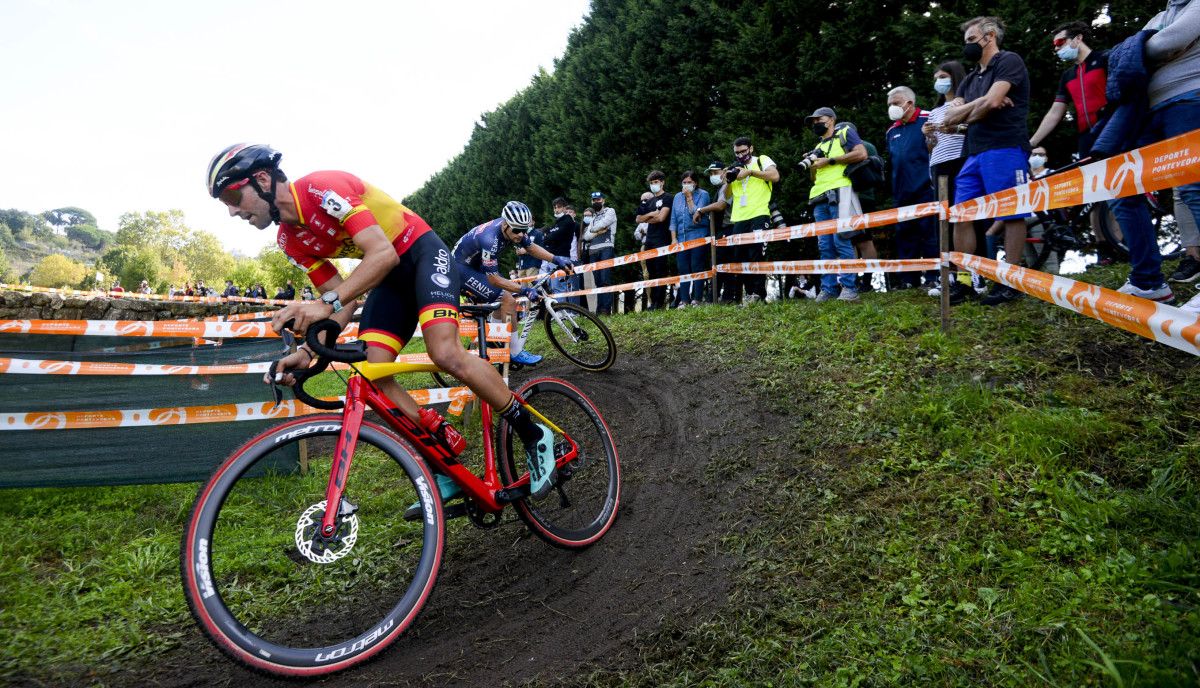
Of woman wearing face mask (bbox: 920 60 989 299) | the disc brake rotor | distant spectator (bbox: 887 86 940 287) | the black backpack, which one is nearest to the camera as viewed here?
the disc brake rotor

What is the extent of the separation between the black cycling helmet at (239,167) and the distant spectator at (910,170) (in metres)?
7.22

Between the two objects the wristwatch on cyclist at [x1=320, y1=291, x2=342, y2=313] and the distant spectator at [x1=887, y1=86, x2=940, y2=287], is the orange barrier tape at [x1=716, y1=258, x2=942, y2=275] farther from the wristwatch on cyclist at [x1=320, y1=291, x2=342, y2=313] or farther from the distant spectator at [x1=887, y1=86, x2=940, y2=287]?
the wristwatch on cyclist at [x1=320, y1=291, x2=342, y2=313]

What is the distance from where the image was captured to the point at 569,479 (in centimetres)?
417

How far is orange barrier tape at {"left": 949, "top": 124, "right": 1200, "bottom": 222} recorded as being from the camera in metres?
2.46

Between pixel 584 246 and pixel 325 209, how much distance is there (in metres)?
10.3

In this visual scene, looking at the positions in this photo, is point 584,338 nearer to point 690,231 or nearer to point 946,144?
point 690,231

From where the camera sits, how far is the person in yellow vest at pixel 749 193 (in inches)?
356

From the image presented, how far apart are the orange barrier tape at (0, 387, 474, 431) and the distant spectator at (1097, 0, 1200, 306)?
5699mm

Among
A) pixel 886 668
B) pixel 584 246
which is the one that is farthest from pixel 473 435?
pixel 584 246

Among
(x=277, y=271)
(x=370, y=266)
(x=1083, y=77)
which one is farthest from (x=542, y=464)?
(x=277, y=271)

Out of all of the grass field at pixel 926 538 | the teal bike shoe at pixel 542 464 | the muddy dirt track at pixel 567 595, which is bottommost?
the muddy dirt track at pixel 567 595

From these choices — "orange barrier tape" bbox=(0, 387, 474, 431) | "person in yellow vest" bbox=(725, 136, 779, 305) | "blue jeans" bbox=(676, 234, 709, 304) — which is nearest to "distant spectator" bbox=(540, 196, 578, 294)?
"blue jeans" bbox=(676, 234, 709, 304)

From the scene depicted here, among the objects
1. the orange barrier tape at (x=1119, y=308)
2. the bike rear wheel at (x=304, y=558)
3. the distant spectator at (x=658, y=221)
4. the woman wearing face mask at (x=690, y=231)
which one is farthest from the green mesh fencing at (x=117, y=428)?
the distant spectator at (x=658, y=221)

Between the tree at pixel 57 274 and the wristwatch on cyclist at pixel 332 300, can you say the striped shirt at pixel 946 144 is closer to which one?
the wristwatch on cyclist at pixel 332 300
